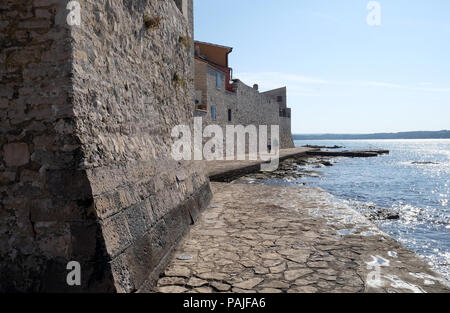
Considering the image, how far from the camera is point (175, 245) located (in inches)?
174

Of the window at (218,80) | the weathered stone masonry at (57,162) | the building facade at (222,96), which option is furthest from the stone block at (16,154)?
the window at (218,80)

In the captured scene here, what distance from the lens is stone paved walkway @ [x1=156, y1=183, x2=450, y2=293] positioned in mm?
3314

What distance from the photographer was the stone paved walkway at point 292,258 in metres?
3.31

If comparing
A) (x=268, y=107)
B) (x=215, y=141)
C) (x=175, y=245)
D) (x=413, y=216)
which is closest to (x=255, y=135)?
(x=268, y=107)

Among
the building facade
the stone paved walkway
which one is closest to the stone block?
the stone paved walkway

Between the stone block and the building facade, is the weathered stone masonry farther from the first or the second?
the building facade

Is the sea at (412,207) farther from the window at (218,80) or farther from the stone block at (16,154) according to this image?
the window at (218,80)

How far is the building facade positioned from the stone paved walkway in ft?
48.8

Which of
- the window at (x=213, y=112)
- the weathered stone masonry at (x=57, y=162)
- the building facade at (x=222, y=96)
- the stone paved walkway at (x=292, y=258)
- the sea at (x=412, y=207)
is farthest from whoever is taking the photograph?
the window at (x=213, y=112)

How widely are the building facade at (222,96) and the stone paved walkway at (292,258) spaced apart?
14871 millimetres

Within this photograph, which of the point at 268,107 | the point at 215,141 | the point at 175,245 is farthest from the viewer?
the point at 268,107
